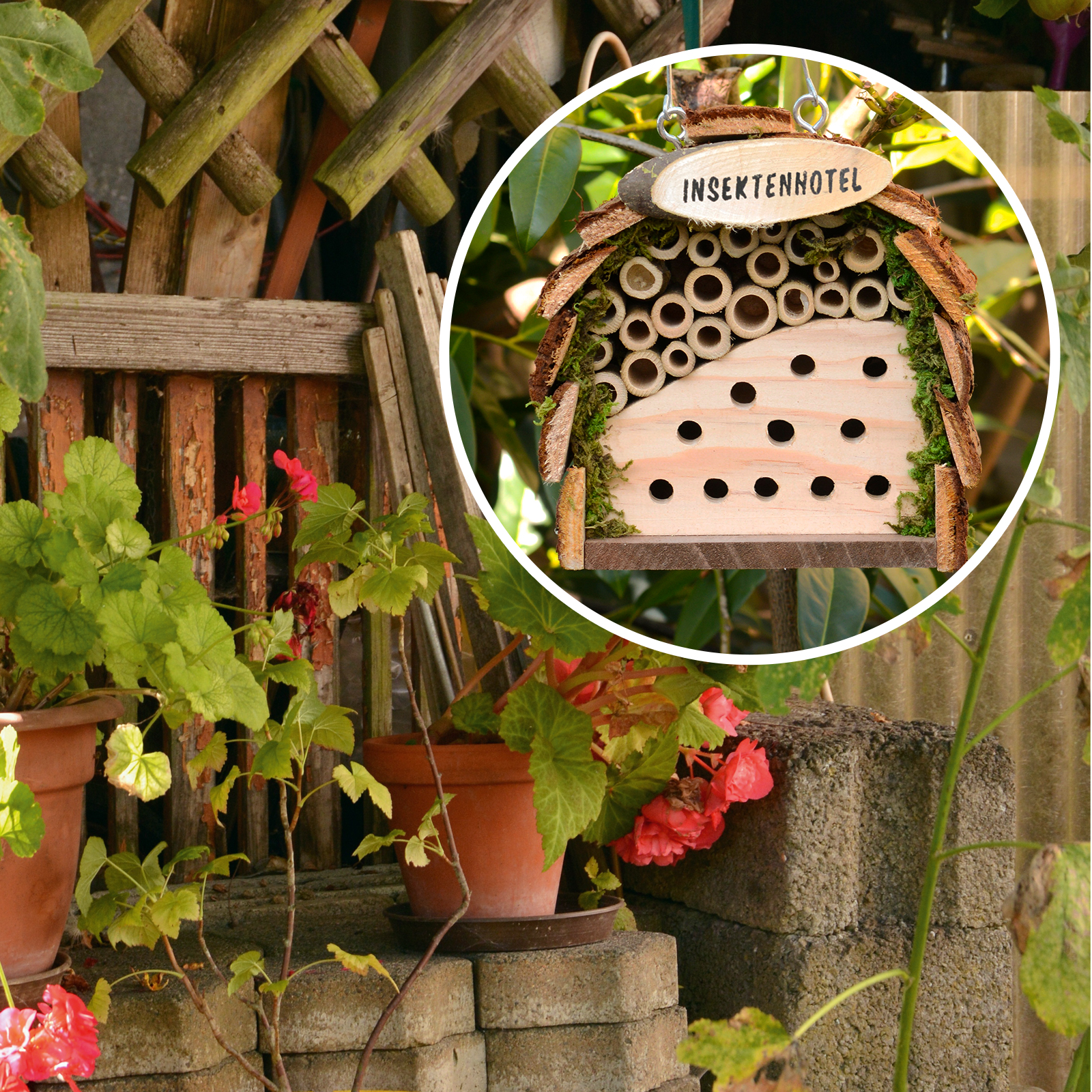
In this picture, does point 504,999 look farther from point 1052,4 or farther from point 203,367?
point 1052,4

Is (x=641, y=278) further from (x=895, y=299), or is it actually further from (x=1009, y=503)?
(x=1009, y=503)

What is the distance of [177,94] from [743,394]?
995 mm

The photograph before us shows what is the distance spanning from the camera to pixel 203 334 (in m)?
1.54

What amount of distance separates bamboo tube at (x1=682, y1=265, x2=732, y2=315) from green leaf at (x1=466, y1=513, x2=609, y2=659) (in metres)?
0.42

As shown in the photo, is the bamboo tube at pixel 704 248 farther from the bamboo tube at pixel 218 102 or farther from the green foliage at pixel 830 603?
the bamboo tube at pixel 218 102

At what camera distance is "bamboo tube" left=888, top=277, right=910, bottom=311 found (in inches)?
36.3

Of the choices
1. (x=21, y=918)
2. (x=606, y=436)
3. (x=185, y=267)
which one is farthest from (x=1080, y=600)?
(x=185, y=267)

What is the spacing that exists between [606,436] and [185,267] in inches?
35.3

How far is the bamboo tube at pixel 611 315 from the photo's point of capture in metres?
0.94

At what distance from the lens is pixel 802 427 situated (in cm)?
92

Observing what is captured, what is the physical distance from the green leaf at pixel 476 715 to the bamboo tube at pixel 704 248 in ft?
2.16

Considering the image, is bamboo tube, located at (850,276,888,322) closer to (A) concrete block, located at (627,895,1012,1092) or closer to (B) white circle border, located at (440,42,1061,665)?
(B) white circle border, located at (440,42,1061,665)

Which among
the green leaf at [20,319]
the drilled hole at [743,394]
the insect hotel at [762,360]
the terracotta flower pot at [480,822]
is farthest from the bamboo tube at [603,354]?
the terracotta flower pot at [480,822]

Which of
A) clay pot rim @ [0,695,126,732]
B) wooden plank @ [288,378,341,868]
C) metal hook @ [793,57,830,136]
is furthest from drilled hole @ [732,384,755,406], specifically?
wooden plank @ [288,378,341,868]
